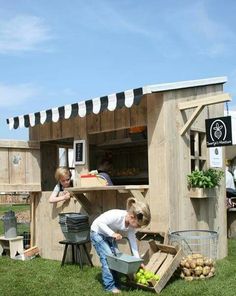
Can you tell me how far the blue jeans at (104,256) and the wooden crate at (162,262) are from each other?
27 centimetres

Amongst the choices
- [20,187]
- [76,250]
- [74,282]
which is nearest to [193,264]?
[74,282]

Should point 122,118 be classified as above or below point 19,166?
above

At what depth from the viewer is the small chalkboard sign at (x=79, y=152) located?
765 cm

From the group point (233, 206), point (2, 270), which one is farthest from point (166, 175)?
point (233, 206)

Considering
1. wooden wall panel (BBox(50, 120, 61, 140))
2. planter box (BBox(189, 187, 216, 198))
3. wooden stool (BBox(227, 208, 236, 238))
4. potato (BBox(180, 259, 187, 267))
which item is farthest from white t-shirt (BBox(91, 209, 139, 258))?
wooden stool (BBox(227, 208, 236, 238))

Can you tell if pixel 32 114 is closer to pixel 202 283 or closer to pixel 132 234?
pixel 132 234

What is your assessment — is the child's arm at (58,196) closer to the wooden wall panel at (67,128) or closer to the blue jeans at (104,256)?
the wooden wall panel at (67,128)

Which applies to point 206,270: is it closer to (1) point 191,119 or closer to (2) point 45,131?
(1) point 191,119

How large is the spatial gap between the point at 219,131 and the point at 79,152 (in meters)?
2.40

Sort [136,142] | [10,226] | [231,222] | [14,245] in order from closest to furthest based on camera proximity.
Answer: [14,245]
[10,226]
[136,142]
[231,222]

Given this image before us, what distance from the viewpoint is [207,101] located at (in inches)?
247

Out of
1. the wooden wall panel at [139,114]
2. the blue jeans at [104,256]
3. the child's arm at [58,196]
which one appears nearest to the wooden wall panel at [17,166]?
the child's arm at [58,196]

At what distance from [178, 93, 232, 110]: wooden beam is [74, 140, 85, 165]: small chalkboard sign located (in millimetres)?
1819

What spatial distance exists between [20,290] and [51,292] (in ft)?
1.45
